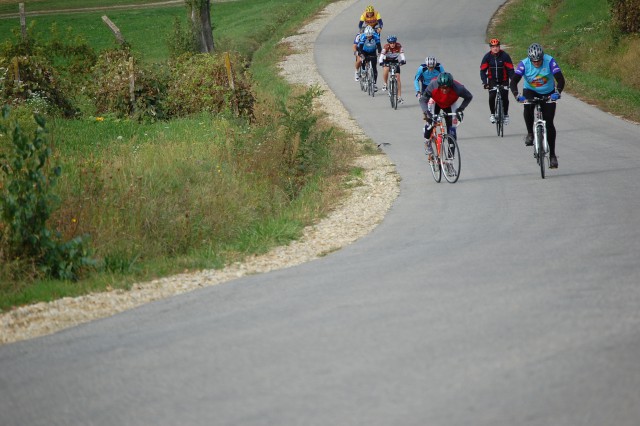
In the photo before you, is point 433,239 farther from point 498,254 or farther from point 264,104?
point 264,104

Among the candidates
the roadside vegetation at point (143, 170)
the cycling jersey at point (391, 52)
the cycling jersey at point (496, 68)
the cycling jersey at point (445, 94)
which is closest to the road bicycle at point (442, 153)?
the cycling jersey at point (445, 94)

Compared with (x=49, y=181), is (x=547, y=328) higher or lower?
lower

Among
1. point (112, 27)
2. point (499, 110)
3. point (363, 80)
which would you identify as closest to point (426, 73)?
point (499, 110)

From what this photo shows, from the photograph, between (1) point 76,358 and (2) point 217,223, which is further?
(2) point 217,223

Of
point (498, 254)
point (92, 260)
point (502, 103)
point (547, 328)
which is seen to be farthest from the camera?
point (502, 103)

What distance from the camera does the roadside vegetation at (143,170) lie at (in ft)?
39.1

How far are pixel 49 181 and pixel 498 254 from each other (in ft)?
16.7

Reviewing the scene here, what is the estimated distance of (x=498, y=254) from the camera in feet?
36.2

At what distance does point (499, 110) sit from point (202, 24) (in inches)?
783

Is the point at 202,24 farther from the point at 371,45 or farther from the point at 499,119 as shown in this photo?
the point at 499,119

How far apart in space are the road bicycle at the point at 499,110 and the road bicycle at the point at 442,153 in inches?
173

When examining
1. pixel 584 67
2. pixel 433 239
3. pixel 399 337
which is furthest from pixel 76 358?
pixel 584 67

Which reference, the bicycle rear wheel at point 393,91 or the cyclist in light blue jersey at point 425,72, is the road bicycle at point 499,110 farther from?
the bicycle rear wheel at point 393,91

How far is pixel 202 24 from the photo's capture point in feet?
128
